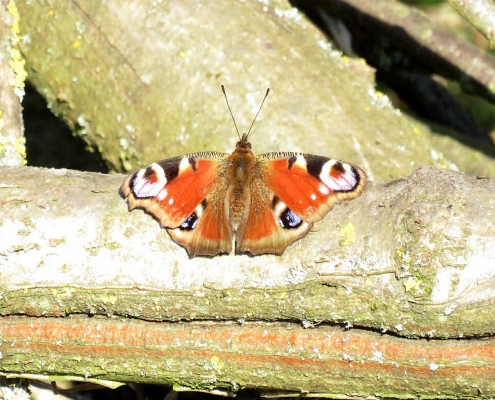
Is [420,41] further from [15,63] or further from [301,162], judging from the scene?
[15,63]

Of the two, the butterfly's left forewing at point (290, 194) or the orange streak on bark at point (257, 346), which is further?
the butterfly's left forewing at point (290, 194)

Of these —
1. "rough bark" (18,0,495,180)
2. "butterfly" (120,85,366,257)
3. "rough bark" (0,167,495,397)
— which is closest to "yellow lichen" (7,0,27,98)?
"rough bark" (18,0,495,180)

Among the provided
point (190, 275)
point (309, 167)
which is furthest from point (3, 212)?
point (309, 167)

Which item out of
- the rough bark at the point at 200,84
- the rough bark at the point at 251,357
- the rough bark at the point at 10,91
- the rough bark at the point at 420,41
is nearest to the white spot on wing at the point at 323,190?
the rough bark at the point at 251,357

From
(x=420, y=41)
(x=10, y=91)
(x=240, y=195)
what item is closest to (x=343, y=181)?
(x=240, y=195)

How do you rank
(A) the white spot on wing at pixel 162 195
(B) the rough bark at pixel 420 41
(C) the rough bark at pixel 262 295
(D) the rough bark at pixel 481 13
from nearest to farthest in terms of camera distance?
1. (C) the rough bark at pixel 262 295
2. (A) the white spot on wing at pixel 162 195
3. (D) the rough bark at pixel 481 13
4. (B) the rough bark at pixel 420 41

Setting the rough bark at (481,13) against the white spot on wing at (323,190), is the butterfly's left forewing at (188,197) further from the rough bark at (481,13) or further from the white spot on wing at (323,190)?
the rough bark at (481,13)
